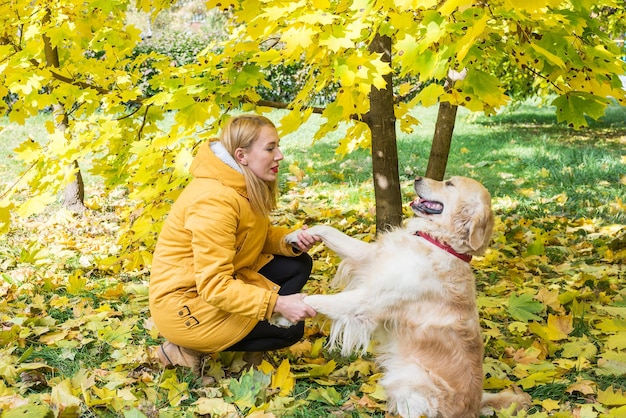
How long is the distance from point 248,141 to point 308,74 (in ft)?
2.44

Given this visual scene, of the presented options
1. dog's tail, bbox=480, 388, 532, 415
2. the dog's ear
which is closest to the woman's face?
the dog's ear

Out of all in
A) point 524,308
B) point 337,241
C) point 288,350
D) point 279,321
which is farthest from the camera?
point 524,308

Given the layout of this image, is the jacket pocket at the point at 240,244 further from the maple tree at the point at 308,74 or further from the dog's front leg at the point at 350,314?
the maple tree at the point at 308,74

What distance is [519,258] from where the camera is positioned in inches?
192

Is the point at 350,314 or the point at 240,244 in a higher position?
the point at 240,244

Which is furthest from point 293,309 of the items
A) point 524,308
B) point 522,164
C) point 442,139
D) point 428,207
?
point 522,164

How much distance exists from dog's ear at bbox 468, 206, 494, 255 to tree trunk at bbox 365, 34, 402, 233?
3.92ft

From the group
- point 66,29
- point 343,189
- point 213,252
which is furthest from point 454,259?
point 343,189

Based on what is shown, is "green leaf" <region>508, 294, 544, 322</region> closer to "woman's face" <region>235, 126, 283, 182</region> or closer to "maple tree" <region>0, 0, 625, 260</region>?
"maple tree" <region>0, 0, 625, 260</region>

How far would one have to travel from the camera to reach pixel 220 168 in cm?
296

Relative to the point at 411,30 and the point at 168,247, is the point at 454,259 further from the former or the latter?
the point at 168,247

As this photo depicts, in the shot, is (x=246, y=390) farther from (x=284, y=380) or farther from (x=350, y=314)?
(x=350, y=314)

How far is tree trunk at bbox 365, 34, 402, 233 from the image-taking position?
13.7ft

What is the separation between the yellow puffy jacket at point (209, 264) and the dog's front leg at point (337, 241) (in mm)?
285
